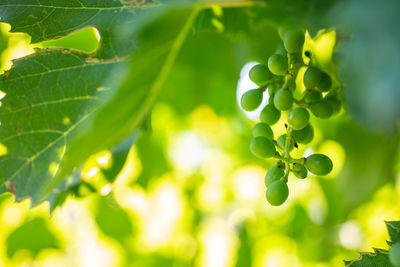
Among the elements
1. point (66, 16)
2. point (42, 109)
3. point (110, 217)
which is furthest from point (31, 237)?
point (66, 16)

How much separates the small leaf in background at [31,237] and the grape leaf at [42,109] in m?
1.49

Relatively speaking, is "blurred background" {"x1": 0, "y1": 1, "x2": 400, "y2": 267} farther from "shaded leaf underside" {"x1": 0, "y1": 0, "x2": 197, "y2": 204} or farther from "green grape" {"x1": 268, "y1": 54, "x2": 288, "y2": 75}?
"green grape" {"x1": 268, "y1": 54, "x2": 288, "y2": 75}

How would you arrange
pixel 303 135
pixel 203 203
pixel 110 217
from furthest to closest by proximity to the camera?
pixel 203 203
pixel 110 217
pixel 303 135

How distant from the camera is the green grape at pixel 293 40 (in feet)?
2.77

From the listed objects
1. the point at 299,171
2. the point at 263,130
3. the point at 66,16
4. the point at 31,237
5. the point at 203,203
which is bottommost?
the point at 299,171

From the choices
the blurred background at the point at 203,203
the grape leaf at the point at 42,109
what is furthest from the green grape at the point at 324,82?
the blurred background at the point at 203,203

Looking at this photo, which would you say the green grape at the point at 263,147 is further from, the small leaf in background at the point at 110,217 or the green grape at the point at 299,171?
the small leaf in background at the point at 110,217

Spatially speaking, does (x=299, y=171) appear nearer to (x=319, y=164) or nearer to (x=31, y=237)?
(x=319, y=164)

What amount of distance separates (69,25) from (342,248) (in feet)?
6.18

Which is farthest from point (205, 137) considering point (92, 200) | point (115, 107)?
point (115, 107)

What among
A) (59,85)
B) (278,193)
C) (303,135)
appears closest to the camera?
(278,193)

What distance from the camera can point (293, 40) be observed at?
0.85 meters

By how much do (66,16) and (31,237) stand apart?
1826 mm

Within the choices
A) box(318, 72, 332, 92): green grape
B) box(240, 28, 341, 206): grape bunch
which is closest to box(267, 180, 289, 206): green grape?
box(240, 28, 341, 206): grape bunch
